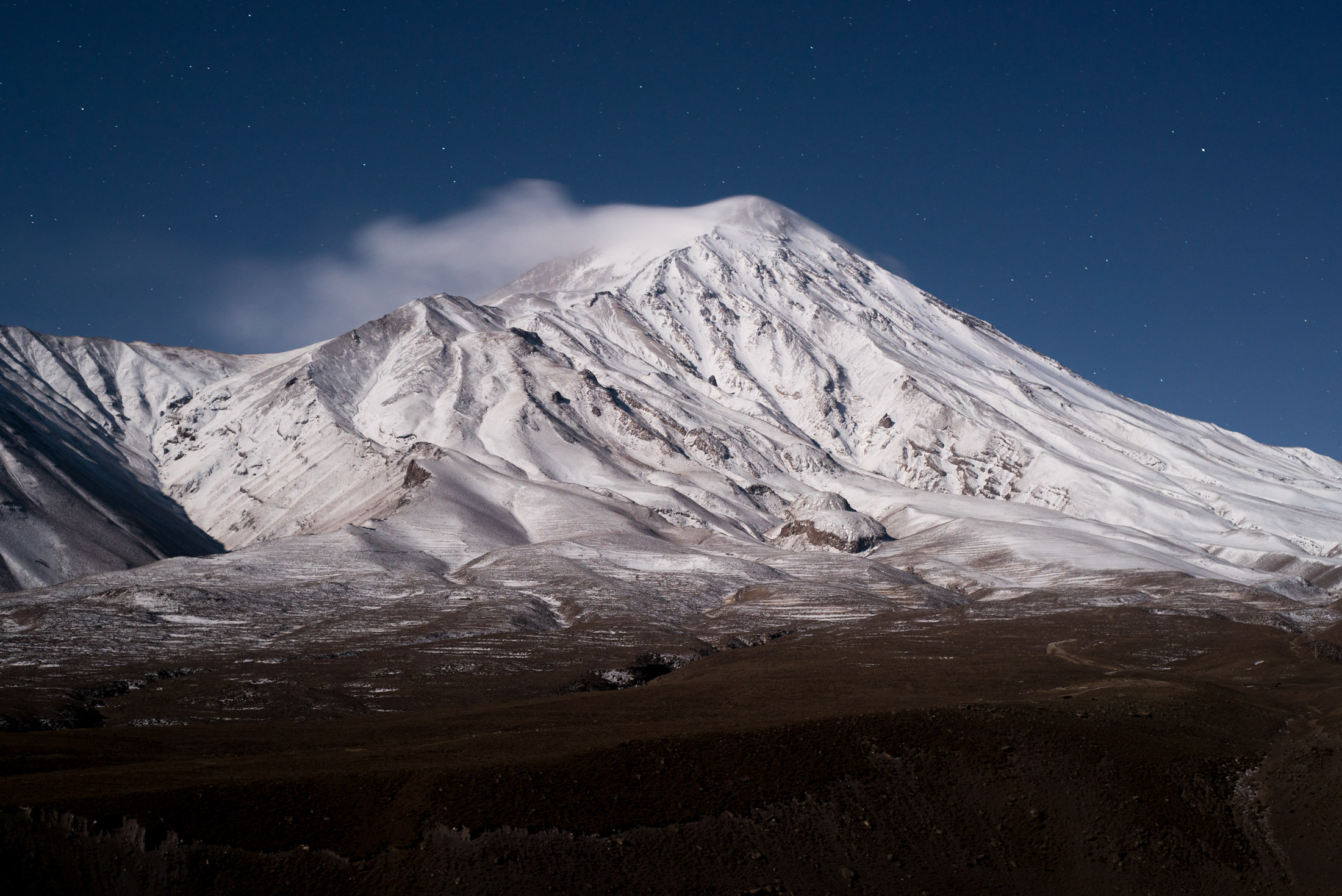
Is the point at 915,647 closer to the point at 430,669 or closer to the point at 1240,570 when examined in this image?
the point at 430,669

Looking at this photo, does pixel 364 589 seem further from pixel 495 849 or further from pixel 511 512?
pixel 495 849

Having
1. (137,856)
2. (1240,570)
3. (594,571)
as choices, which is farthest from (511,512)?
(137,856)

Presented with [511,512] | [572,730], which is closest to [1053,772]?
[572,730]

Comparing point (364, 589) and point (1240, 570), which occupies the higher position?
point (1240, 570)

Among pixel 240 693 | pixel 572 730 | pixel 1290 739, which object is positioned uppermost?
pixel 1290 739

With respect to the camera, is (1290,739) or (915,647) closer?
(1290,739)

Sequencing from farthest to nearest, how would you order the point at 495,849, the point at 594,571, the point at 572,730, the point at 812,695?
the point at 594,571
the point at 812,695
the point at 572,730
the point at 495,849

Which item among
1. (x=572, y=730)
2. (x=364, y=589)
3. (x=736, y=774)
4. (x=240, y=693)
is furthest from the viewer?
(x=364, y=589)
